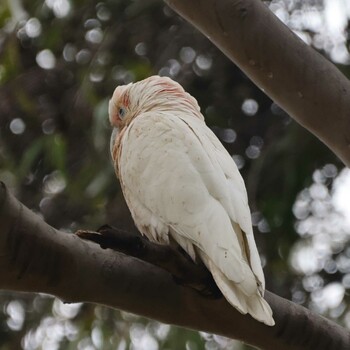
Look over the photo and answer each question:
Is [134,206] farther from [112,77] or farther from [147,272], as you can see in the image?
[112,77]

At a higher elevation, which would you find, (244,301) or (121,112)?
(244,301)

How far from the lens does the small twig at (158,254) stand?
1197mm

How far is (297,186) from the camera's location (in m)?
3.03

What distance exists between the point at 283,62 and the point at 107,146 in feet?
5.24

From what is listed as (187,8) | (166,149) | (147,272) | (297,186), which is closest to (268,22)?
(187,8)

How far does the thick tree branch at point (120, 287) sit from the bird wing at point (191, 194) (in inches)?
3.0

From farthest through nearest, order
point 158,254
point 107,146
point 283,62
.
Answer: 1. point 107,146
2. point 283,62
3. point 158,254

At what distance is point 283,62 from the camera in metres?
1.52

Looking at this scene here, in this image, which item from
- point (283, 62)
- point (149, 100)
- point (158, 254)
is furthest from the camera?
point (149, 100)

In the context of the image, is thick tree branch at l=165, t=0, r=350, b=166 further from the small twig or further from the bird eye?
the bird eye

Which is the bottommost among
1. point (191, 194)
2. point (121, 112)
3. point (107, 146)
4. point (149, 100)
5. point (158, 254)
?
point (107, 146)

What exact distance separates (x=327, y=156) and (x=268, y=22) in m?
1.78

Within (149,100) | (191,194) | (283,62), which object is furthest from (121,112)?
(283,62)

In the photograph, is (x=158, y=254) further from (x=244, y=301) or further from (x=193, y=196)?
(x=193, y=196)
